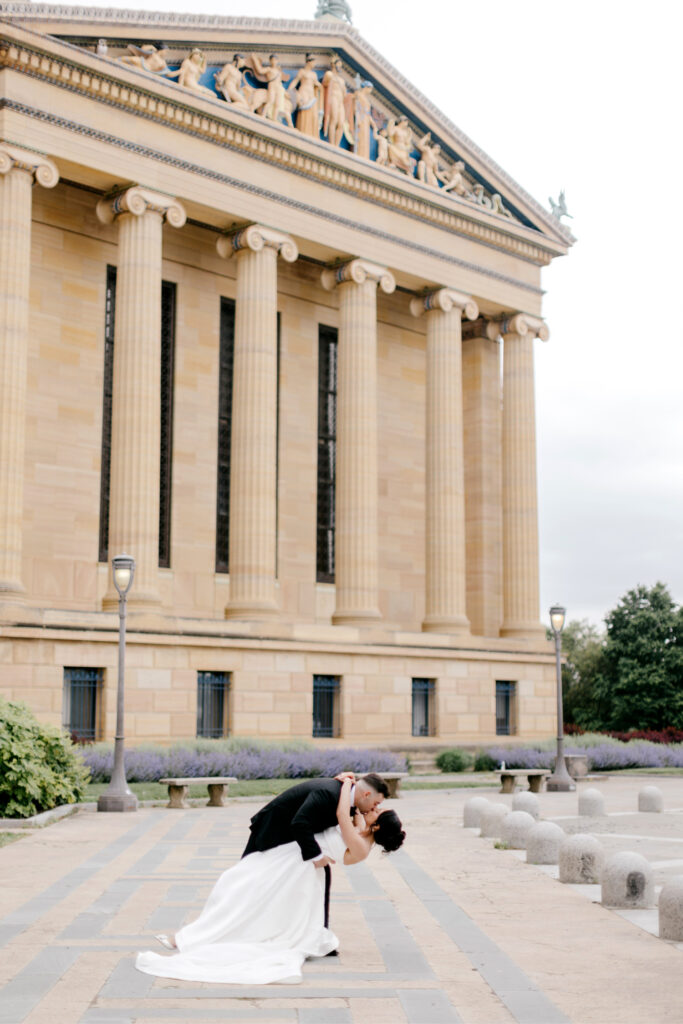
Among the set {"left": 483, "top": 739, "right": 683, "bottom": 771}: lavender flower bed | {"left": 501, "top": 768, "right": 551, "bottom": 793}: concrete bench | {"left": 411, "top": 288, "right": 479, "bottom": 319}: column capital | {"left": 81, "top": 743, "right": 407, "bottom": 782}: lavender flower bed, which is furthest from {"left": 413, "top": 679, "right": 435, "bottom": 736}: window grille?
{"left": 411, "top": 288, "right": 479, "bottom": 319}: column capital

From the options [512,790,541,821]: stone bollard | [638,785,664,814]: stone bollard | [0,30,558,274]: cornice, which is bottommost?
[638,785,664,814]: stone bollard

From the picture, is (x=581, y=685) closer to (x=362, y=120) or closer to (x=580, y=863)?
(x=362, y=120)

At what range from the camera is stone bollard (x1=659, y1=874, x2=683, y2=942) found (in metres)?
10.3

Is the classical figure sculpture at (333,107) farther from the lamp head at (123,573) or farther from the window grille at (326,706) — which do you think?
the lamp head at (123,573)

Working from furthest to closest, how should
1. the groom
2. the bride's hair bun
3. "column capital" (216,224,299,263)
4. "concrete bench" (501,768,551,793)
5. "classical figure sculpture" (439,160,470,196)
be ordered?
"classical figure sculpture" (439,160,470,196) → "column capital" (216,224,299,263) → "concrete bench" (501,768,551,793) → the groom → the bride's hair bun

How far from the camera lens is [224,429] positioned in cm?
3988

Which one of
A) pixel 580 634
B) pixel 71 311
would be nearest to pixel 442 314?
pixel 71 311

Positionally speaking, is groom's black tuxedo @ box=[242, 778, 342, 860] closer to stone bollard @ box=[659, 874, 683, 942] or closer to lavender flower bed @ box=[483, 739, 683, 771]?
stone bollard @ box=[659, 874, 683, 942]

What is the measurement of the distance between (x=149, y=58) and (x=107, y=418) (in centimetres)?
1040

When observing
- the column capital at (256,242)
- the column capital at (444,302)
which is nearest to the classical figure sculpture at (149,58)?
the column capital at (256,242)

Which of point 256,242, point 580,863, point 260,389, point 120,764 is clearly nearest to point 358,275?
point 256,242

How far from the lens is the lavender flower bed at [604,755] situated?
119ft

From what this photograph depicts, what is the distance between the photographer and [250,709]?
34562 millimetres

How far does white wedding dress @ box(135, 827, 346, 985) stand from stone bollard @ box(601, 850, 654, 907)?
381 cm
